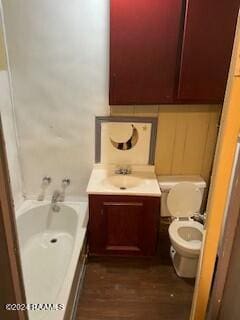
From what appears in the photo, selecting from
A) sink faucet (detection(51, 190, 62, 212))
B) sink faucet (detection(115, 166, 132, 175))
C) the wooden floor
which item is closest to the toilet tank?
sink faucet (detection(115, 166, 132, 175))

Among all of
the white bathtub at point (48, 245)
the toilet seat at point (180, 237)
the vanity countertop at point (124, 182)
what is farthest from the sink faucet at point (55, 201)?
the toilet seat at point (180, 237)

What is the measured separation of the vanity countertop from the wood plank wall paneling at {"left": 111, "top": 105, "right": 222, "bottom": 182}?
18 cm

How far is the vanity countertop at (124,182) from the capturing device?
2.01m

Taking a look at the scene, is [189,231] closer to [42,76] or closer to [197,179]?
[197,179]

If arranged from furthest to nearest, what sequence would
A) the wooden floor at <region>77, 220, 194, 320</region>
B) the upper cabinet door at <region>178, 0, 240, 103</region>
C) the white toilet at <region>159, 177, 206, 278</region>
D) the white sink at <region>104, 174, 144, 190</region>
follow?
the white sink at <region>104, 174, 144, 190</region> → the white toilet at <region>159, 177, 206, 278</region> → the wooden floor at <region>77, 220, 194, 320</region> → the upper cabinet door at <region>178, 0, 240, 103</region>

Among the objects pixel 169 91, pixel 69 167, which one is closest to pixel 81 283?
pixel 69 167

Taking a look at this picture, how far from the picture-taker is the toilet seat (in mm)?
1952

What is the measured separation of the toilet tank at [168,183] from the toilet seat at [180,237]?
0.18 m

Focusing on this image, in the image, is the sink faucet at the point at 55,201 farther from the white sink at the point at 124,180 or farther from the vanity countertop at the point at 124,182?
the white sink at the point at 124,180

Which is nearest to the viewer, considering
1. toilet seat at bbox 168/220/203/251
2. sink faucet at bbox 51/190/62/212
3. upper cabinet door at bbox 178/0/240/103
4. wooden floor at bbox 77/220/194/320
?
upper cabinet door at bbox 178/0/240/103

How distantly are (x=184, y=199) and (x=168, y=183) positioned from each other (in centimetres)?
19

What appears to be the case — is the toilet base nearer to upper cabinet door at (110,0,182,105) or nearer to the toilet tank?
the toilet tank

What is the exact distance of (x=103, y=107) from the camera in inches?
85.5

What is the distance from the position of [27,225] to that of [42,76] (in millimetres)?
1294
